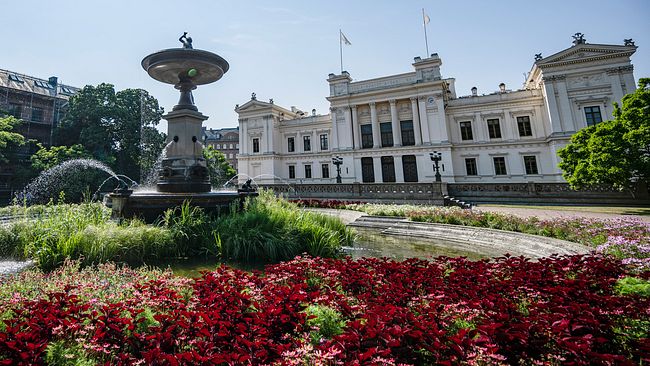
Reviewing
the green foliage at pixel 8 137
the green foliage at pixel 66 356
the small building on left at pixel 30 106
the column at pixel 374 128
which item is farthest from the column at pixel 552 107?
the small building on left at pixel 30 106

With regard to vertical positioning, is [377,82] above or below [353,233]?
above

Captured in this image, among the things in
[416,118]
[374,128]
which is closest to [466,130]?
[416,118]

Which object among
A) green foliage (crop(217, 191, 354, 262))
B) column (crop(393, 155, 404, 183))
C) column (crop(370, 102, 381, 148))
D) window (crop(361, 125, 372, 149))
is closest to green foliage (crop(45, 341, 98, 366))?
green foliage (crop(217, 191, 354, 262))

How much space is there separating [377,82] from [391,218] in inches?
1071

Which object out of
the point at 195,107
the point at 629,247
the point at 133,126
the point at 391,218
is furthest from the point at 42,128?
the point at 629,247

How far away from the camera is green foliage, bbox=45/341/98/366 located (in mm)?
1919

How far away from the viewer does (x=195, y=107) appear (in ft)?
32.5

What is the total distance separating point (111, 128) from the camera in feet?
118

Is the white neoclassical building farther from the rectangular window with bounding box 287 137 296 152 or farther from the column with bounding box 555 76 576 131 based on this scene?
the rectangular window with bounding box 287 137 296 152

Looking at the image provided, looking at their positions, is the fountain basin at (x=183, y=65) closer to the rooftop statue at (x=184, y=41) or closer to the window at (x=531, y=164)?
the rooftop statue at (x=184, y=41)

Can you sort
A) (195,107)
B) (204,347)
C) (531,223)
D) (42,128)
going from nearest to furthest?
(204,347) → (531,223) → (195,107) → (42,128)

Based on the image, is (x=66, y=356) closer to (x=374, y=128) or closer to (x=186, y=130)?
(x=186, y=130)

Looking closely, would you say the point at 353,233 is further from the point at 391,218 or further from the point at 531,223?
the point at 531,223

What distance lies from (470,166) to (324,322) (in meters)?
34.5
